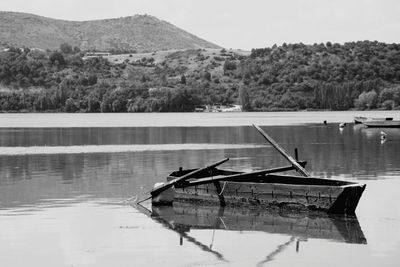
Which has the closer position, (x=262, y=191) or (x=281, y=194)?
(x=281, y=194)

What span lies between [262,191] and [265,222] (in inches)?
83.1

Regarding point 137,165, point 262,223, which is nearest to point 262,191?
point 262,223

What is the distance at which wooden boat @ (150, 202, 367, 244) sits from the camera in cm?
2405

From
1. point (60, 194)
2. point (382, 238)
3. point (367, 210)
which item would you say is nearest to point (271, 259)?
point (382, 238)

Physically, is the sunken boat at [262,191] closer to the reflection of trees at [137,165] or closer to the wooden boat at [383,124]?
the reflection of trees at [137,165]

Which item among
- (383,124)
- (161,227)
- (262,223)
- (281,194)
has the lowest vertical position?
(161,227)

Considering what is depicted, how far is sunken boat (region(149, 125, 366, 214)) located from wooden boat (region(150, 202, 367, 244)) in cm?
33

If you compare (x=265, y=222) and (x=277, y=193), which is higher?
(x=277, y=193)

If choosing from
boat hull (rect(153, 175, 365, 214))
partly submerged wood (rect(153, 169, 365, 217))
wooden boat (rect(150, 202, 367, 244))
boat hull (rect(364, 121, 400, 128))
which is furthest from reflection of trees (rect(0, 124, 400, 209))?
boat hull (rect(364, 121, 400, 128))

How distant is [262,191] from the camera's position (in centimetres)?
2803

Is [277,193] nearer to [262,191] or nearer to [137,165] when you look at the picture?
[262,191]

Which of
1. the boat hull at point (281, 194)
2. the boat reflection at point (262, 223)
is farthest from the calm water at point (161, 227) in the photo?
the boat hull at point (281, 194)

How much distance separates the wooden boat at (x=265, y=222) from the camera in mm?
24047

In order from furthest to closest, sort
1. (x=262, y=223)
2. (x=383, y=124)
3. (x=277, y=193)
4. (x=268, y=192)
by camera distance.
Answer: (x=383, y=124)
(x=268, y=192)
(x=277, y=193)
(x=262, y=223)
